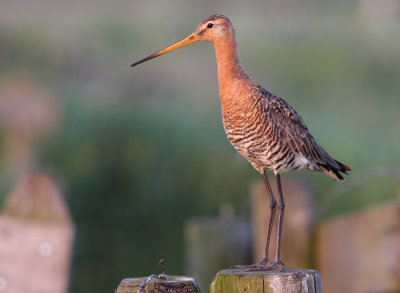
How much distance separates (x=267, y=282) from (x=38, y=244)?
175cm

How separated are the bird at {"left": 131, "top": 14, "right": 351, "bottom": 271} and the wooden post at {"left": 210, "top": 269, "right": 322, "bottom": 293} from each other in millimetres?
1128

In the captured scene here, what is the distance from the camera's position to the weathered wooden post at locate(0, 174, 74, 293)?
179 inches

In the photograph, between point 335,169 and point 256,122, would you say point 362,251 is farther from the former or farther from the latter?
point 256,122

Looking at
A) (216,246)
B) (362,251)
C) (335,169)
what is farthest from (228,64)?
(216,246)

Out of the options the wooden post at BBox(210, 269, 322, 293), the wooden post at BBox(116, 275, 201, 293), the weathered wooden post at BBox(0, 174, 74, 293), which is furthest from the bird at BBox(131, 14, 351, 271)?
the wooden post at BBox(116, 275, 201, 293)

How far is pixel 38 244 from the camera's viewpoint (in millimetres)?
4574

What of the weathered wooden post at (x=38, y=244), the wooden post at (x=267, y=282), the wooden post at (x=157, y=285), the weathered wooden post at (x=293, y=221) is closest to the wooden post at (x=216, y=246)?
the weathered wooden post at (x=293, y=221)

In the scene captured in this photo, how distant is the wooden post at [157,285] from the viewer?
2973 millimetres

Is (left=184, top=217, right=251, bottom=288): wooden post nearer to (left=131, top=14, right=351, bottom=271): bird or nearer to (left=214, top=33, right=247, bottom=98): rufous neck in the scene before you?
(left=131, top=14, right=351, bottom=271): bird

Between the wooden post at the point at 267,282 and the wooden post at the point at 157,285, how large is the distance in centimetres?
47

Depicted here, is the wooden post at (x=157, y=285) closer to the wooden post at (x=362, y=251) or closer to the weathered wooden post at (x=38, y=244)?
the weathered wooden post at (x=38, y=244)

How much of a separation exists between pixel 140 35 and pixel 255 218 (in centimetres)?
631

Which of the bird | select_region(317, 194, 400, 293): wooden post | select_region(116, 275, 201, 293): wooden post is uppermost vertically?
the bird

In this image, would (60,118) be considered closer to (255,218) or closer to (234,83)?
(255,218)
